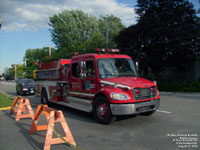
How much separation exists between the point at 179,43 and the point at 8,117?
68.0 feet

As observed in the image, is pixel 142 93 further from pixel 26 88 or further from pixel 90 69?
pixel 26 88

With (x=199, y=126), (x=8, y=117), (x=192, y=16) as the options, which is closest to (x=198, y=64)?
(x=192, y=16)

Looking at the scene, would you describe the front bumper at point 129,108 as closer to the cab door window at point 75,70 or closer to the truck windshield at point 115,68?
the truck windshield at point 115,68

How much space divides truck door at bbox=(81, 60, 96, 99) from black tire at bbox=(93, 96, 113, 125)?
0.61m

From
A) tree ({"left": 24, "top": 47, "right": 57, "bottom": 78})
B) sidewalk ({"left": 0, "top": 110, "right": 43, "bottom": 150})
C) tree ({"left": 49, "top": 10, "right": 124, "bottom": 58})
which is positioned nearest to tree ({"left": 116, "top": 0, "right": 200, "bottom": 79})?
tree ({"left": 24, "top": 47, "right": 57, "bottom": 78})

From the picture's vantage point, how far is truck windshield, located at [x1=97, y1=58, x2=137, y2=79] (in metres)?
7.36

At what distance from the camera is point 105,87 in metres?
6.91

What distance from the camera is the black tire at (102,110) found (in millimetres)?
6637

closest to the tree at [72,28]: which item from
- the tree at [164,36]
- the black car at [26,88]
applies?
the tree at [164,36]

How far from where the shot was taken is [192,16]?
26.2m

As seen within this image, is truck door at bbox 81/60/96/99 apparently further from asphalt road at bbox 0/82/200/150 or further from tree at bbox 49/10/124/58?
tree at bbox 49/10/124/58

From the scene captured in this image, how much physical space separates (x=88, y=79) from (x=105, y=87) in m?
1.09

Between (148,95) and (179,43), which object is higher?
(179,43)

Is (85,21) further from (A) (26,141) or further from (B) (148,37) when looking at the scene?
(A) (26,141)
